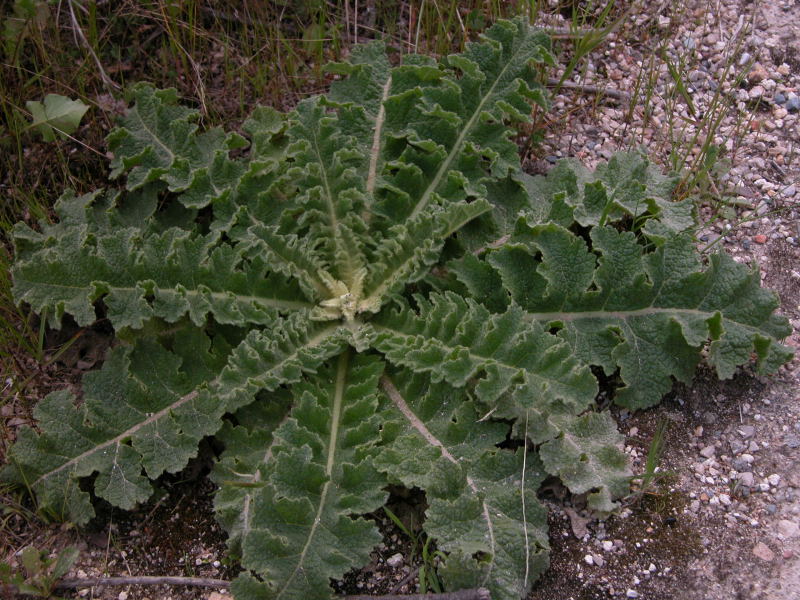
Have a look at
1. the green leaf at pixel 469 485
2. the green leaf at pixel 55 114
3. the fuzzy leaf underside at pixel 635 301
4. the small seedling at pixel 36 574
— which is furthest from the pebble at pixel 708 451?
the green leaf at pixel 55 114

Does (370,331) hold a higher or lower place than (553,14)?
lower

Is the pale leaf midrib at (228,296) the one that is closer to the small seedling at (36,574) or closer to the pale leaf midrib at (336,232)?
the pale leaf midrib at (336,232)

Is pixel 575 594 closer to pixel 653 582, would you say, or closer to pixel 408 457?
pixel 653 582

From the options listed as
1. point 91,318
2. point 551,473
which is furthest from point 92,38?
point 551,473

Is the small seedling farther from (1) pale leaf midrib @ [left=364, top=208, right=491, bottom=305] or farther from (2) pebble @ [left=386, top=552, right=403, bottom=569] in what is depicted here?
(1) pale leaf midrib @ [left=364, top=208, right=491, bottom=305]

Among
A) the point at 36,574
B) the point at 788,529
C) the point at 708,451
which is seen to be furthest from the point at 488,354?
the point at 36,574

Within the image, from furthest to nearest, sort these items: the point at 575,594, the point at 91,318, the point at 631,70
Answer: the point at 631,70 → the point at 91,318 → the point at 575,594
